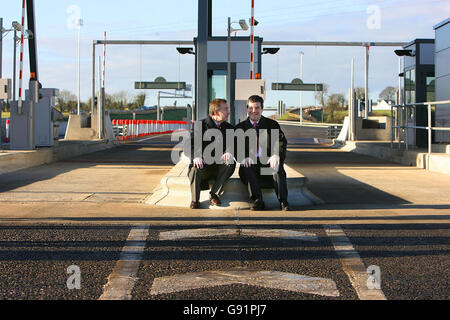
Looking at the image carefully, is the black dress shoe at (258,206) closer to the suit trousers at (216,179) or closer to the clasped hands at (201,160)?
the suit trousers at (216,179)

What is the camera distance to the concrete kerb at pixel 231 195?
896 cm

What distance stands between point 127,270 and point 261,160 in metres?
4.12

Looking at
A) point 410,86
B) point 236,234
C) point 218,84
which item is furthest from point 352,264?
point 410,86

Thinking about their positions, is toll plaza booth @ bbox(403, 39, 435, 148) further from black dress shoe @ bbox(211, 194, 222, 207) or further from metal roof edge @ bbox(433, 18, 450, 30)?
black dress shoe @ bbox(211, 194, 222, 207)

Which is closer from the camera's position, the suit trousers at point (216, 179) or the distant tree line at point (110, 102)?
the suit trousers at point (216, 179)

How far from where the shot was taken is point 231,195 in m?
9.03

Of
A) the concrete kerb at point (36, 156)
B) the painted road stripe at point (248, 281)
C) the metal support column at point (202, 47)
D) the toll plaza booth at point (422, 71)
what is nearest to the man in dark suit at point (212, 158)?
the painted road stripe at point (248, 281)

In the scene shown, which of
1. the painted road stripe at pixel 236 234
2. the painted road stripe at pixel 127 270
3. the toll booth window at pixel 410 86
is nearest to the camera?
the painted road stripe at pixel 127 270

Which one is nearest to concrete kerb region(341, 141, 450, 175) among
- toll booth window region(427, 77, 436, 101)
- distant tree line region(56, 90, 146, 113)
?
toll booth window region(427, 77, 436, 101)

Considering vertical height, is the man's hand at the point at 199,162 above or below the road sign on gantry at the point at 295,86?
below

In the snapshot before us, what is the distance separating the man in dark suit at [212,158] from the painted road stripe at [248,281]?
12.3 ft

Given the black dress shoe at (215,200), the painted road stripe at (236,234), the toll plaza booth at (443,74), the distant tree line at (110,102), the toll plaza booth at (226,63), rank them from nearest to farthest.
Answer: the painted road stripe at (236,234) → the black dress shoe at (215,200) → the toll plaza booth at (226,63) → the toll plaza booth at (443,74) → the distant tree line at (110,102)

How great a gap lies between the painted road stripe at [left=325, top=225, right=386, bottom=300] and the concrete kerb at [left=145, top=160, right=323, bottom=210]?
6.45 ft

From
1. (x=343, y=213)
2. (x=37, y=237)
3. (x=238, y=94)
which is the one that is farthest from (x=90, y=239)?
(x=238, y=94)
